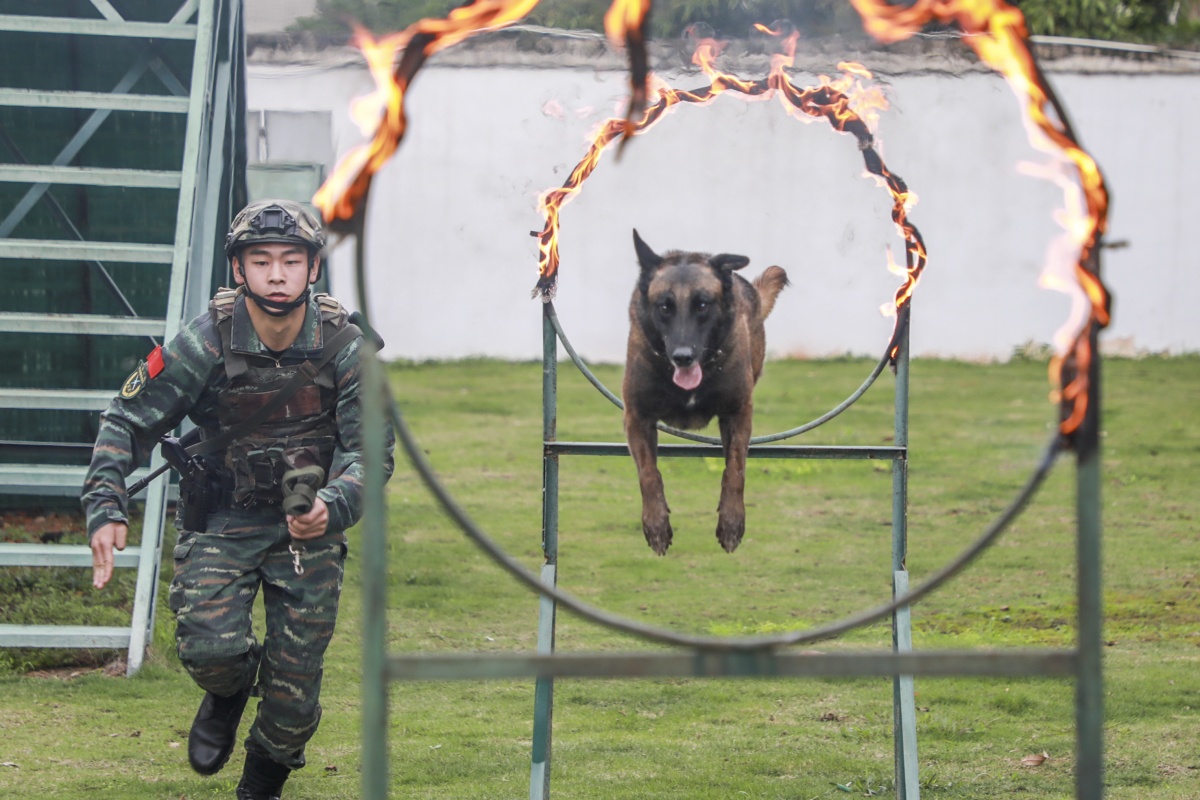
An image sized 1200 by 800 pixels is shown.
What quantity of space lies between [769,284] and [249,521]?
2381 mm

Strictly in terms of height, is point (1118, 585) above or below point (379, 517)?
below

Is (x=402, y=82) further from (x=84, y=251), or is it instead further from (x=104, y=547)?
(x=84, y=251)

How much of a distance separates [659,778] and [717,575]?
13.3 ft

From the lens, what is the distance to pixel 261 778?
16.2 feet

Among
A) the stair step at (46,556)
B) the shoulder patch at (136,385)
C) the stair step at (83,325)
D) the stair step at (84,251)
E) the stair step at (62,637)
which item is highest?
the stair step at (84,251)

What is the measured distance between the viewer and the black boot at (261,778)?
193 inches

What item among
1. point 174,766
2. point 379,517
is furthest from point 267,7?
point 379,517

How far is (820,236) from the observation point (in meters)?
12.6

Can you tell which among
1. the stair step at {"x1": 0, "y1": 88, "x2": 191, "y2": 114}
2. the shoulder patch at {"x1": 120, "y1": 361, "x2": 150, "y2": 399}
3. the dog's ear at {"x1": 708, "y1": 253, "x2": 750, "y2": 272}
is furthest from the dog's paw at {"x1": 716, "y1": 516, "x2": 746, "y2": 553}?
the stair step at {"x1": 0, "y1": 88, "x2": 191, "y2": 114}

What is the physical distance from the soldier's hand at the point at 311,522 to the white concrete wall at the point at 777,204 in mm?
6774

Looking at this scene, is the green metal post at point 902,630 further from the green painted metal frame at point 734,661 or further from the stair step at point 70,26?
the stair step at point 70,26

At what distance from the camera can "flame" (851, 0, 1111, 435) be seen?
2703 millimetres

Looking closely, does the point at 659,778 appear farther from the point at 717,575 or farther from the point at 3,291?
the point at 3,291

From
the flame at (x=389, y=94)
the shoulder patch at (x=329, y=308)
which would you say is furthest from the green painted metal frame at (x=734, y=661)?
the shoulder patch at (x=329, y=308)
